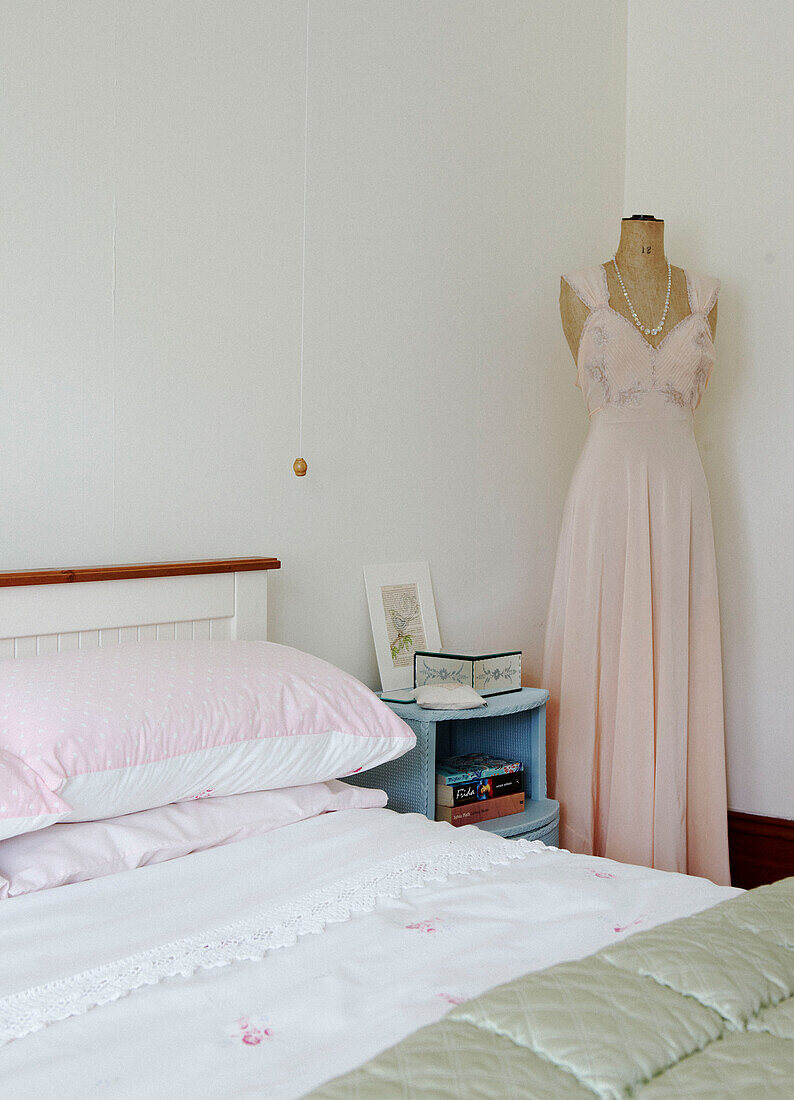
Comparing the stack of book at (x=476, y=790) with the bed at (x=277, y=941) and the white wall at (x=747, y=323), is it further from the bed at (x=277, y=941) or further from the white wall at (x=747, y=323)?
the white wall at (x=747, y=323)

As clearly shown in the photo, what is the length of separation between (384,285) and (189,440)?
27.5 inches

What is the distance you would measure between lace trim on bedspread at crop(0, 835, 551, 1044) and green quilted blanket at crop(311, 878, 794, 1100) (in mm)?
308

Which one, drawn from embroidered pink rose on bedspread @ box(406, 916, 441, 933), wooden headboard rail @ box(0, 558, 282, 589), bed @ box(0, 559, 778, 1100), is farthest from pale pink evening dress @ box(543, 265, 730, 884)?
embroidered pink rose on bedspread @ box(406, 916, 441, 933)

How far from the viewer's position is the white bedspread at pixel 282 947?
36.0 inches

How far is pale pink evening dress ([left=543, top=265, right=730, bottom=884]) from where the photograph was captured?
8.45ft

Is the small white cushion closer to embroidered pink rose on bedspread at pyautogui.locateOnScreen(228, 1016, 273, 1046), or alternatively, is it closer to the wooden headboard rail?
the wooden headboard rail

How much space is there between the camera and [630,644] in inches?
102

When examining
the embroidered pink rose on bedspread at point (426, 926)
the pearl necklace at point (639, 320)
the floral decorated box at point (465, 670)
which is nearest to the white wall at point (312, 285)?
the floral decorated box at point (465, 670)

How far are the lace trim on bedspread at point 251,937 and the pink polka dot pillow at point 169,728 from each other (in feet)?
0.82

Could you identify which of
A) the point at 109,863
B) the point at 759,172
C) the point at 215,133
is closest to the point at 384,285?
the point at 215,133

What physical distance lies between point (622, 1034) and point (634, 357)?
1.94 metres

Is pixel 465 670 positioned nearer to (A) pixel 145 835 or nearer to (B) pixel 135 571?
(B) pixel 135 571

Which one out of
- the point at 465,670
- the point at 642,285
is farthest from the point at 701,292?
the point at 465,670

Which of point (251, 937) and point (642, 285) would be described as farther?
point (642, 285)
